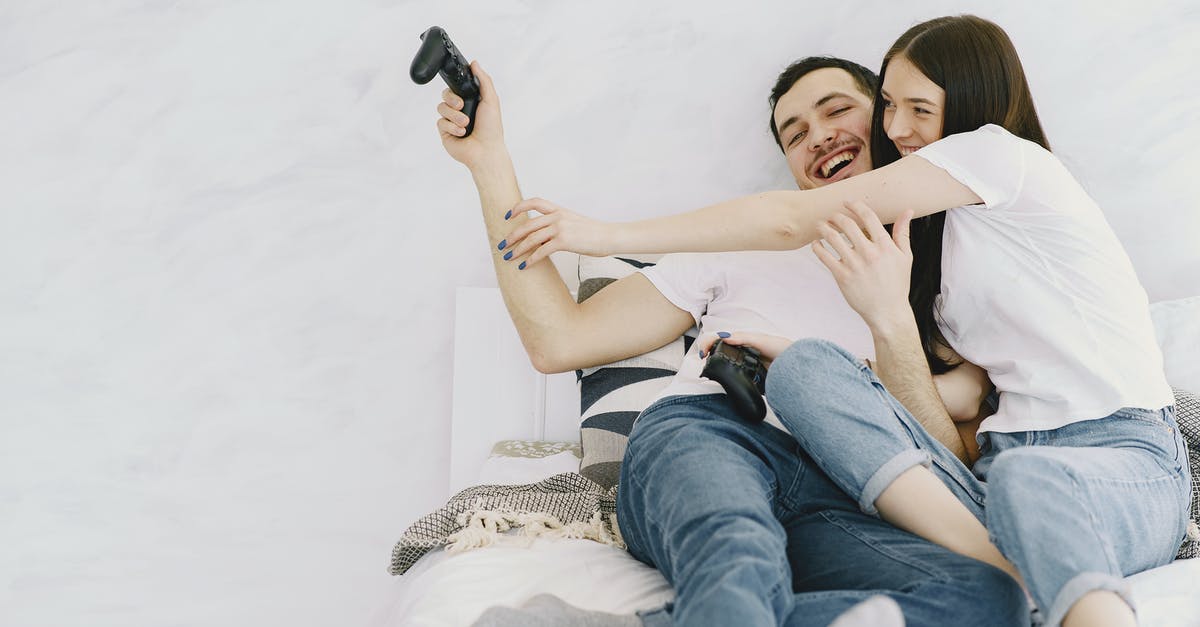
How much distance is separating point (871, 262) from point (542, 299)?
499mm

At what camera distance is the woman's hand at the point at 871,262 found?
1152 millimetres

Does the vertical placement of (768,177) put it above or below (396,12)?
below

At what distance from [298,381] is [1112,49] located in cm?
173

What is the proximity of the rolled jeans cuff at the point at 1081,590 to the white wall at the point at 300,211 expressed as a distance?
44.4 inches

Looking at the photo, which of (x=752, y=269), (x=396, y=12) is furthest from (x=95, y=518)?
(x=752, y=269)

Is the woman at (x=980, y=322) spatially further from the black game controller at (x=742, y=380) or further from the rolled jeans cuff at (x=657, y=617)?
the rolled jeans cuff at (x=657, y=617)

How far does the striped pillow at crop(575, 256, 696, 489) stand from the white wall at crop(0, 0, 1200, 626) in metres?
0.39

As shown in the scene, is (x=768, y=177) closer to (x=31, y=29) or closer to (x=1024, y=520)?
(x=1024, y=520)

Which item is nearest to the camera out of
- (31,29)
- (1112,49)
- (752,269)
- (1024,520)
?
(1024,520)

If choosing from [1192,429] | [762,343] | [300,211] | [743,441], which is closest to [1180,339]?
[1192,429]

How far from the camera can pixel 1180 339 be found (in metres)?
1.50

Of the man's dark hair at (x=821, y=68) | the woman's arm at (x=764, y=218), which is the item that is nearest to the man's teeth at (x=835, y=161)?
the man's dark hair at (x=821, y=68)

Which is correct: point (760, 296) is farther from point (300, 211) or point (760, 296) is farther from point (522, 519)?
point (300, 211)

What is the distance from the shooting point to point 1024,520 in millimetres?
818
